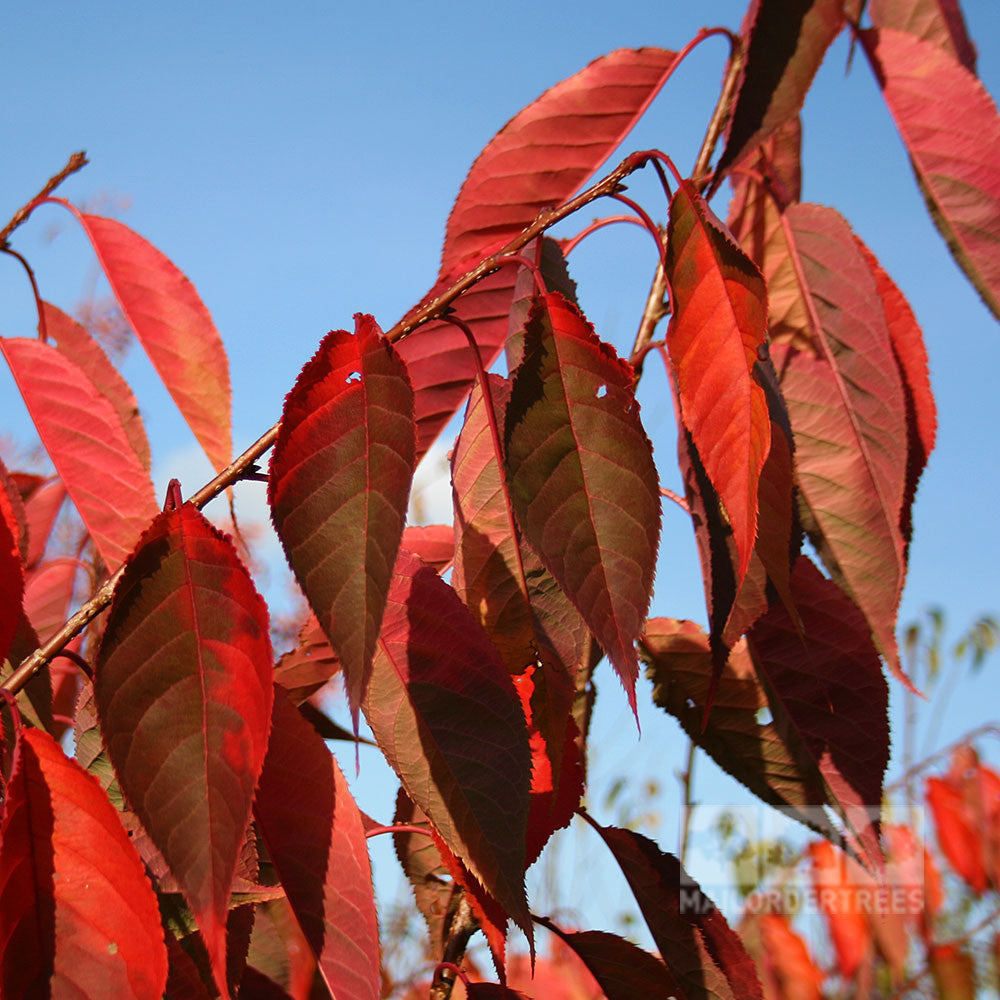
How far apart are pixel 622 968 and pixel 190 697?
0.41 metres

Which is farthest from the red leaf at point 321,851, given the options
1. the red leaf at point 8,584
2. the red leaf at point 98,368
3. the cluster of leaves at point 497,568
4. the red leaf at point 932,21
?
the red leaf at point 932,21

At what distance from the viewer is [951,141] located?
0.67 metres

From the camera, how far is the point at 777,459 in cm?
50

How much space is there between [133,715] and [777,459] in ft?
1.05

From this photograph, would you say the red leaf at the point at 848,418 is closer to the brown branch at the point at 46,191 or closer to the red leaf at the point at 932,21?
the red leaf at the point at 932,21

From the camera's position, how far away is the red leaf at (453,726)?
43 cm

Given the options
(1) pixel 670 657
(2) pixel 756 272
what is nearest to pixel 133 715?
(2) pixel 756 272

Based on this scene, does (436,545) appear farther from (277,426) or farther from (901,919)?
(901,919)

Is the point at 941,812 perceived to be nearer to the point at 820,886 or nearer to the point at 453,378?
the point at 820,886

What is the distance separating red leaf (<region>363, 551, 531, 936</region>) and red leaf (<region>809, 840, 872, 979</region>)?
902mm

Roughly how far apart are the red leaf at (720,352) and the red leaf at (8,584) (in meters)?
0.27

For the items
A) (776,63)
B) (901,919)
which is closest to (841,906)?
(901,919)

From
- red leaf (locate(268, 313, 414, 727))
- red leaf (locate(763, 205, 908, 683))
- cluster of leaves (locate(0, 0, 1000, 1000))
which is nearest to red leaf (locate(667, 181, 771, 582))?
cluster of leaves (locate(0, 0, 1000, 1000))

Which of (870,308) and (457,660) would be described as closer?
(457,660)
